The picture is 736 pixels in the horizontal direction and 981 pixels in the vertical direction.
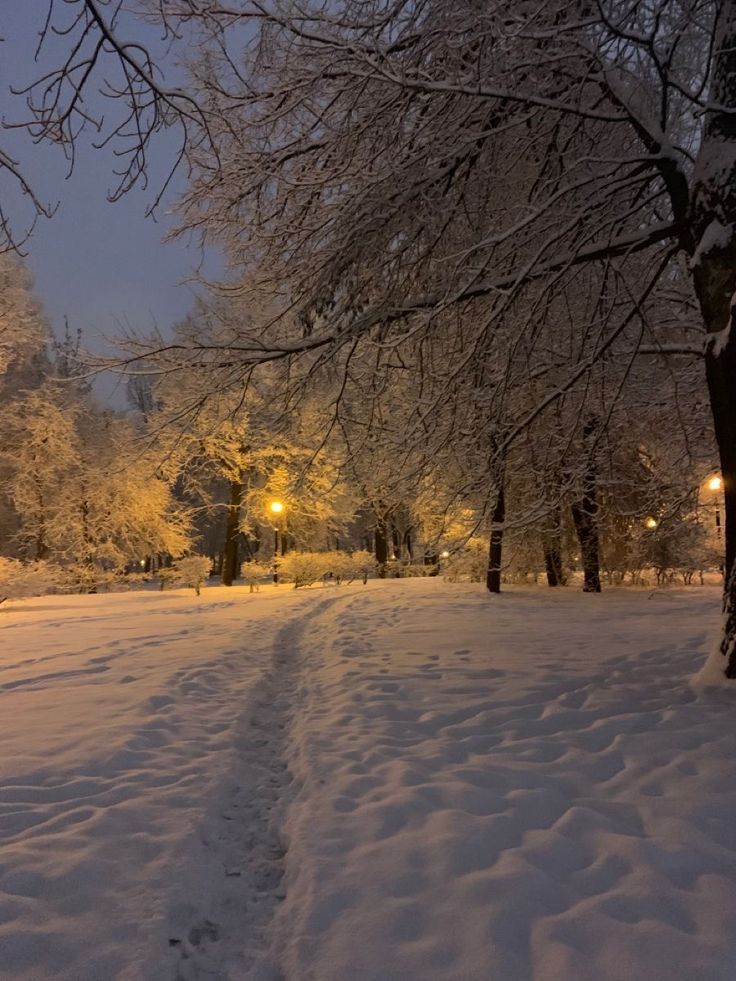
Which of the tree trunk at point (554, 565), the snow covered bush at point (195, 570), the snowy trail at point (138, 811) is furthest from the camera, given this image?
the snow covered bush at point (195, 570)

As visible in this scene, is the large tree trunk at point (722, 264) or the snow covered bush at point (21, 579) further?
the snow covered bush at point (21, 579)

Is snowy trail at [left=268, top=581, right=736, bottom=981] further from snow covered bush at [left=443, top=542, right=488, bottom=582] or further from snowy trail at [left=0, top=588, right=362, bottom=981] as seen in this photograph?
snow covered bush at [left=443, top=542, right=488, bottom=582]

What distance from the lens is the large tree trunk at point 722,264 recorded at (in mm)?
4707

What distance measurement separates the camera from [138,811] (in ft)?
11.4

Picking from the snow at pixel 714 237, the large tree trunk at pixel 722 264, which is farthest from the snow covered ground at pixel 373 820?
the snow at pixel 714 237

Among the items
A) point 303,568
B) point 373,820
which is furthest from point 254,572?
point 373,820

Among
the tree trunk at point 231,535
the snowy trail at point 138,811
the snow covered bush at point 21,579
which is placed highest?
the tree trunk at point 231,535

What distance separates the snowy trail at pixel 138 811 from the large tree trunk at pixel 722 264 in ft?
14.3

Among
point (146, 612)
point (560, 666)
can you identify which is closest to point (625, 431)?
point (560, 666)

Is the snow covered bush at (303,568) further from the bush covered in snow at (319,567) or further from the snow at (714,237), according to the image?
the snow at (714,237)

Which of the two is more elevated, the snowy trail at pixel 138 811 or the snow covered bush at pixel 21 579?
the snow covered bush at pixel 21 579

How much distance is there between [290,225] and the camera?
17.6 ft

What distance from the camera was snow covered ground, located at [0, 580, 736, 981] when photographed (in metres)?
2.27

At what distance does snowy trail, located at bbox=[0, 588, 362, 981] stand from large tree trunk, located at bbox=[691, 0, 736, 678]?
4371 millimetres
